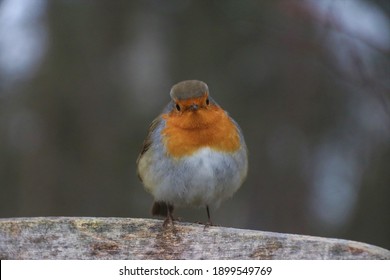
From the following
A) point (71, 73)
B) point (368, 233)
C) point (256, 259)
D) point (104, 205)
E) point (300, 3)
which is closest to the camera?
point (256, 259)

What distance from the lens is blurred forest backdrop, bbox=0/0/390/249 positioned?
8.48 meters

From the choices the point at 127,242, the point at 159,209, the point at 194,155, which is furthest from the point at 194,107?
the point at 127,242

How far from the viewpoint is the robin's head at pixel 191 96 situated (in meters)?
4.55

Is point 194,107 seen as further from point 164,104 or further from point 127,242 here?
point 164,104

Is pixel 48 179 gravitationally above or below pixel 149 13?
below

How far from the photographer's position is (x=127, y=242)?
374 cm

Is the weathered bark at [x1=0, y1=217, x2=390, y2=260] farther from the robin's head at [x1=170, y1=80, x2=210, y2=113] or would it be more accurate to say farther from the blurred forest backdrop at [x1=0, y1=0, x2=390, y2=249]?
the blurred forest backdrop at [x1=0, y1=0, x2=390, y2=249]

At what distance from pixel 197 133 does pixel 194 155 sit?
13 cm

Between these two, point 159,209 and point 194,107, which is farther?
point 159,209

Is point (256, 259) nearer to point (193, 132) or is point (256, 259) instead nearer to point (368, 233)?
point (193, 132)

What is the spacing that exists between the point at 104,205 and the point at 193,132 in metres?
5.13

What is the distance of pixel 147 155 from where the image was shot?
4.73m
